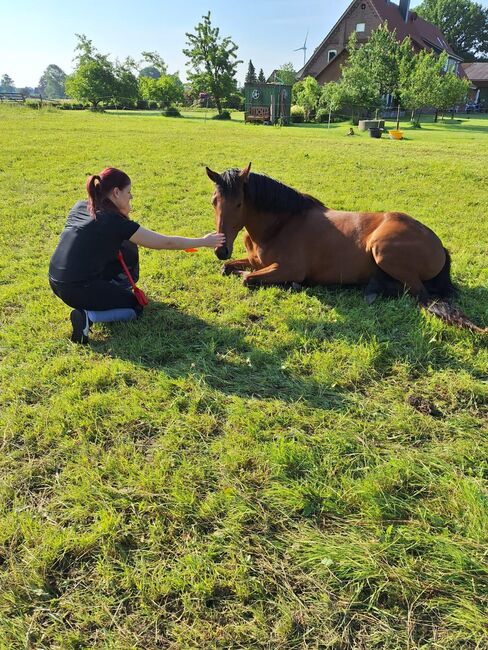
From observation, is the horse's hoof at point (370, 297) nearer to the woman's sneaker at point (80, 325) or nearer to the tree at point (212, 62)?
the woman's sneaker at point (80, 325)

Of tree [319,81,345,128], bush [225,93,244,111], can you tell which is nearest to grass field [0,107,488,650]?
tree [319,81,345,128]

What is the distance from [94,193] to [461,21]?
100 m

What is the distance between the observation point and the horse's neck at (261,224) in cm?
452

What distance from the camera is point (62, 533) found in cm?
208

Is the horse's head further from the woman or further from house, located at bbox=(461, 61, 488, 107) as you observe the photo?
house, located at bbox=(461, 61, 488, 107)

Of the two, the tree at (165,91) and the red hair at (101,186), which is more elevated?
the tree at (165,91)

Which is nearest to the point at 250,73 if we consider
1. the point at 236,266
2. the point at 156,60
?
the point at 156,60

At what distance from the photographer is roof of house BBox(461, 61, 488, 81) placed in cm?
6194

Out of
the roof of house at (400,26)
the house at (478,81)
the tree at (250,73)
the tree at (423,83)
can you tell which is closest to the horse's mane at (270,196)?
the tree at (423,83)

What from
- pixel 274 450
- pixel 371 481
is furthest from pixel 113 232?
pixel 371 481

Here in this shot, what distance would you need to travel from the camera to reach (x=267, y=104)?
3684 centimetres

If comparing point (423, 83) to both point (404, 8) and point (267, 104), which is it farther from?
point (404, 8)

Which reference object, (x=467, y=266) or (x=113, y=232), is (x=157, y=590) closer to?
(x=113, y=232)

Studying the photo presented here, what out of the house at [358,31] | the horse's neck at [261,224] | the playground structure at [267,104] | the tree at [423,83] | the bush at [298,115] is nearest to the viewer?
the horse's neck at [261,224]
